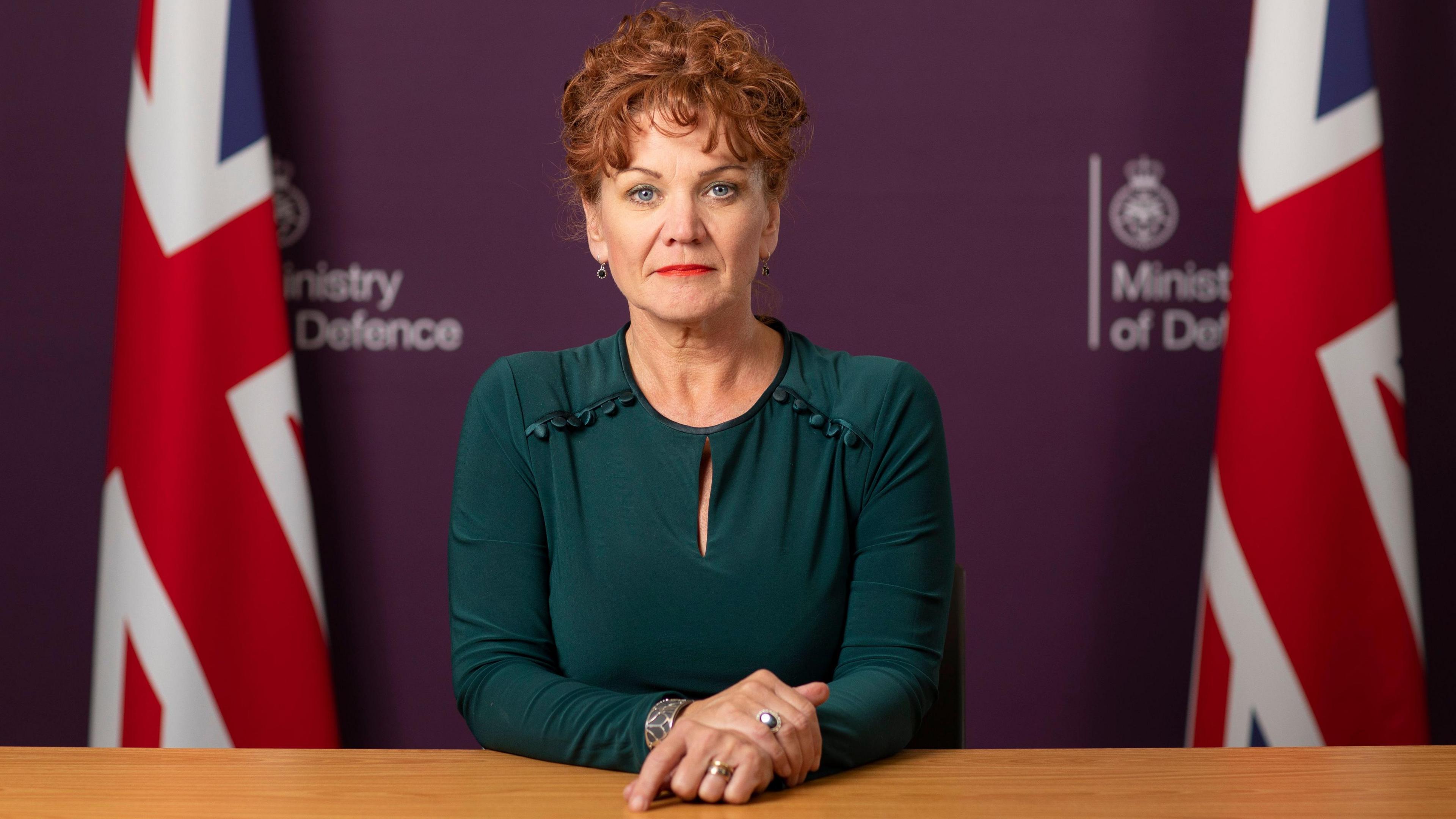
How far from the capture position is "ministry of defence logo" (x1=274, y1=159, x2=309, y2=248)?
263 cm

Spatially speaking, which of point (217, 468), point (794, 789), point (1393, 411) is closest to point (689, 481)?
point (794, 789)

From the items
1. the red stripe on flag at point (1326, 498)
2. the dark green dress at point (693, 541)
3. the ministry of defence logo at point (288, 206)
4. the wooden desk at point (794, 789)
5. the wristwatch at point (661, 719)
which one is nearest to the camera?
the wooden desk at point (794, 789)

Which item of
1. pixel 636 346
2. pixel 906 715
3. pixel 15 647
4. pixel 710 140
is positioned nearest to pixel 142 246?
pixel 15 647

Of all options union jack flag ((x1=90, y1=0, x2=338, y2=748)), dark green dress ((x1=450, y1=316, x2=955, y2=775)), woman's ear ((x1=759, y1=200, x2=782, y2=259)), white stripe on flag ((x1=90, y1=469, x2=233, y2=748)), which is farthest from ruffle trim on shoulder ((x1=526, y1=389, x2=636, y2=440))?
white stripe on flag ((x1=90, y1=469, x2=233, y2=748))

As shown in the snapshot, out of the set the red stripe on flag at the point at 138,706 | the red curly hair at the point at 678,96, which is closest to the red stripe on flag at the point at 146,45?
the red stripe on flag at the point at 138,706

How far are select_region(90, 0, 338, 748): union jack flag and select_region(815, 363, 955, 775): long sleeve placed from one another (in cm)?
139

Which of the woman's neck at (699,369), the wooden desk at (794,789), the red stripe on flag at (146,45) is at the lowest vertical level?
the wooden desk at (794,789)

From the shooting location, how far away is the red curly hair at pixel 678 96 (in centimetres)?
142

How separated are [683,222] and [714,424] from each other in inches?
10.0

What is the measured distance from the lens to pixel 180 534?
2318mm

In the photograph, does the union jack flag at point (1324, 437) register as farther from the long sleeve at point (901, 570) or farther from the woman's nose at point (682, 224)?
the woman's nose at point (682, 224)

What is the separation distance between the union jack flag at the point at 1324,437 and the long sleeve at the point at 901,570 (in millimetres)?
1137

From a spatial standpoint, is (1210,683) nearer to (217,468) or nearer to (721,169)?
(721,169)

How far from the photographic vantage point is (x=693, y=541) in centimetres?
143
